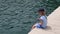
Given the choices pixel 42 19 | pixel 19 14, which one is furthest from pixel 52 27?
pixel 19 14

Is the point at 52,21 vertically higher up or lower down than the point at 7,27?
higher up

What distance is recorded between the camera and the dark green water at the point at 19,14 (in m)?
12.7

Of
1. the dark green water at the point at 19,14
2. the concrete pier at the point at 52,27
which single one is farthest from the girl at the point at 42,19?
the dark green water at the point at 19,14

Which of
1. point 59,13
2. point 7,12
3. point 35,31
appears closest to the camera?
point 35,31

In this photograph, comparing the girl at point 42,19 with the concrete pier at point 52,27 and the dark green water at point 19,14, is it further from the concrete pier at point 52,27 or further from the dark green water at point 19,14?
the dark green water at point 19,14

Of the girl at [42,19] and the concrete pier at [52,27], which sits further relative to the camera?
the concrete pier at [52,27]

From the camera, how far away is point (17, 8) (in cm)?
1667

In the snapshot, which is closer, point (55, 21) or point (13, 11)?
point (55, 21)

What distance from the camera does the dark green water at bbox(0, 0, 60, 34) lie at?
12.7 meters

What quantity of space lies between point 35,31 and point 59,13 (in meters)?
2.86

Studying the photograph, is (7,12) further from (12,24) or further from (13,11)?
(12,24)

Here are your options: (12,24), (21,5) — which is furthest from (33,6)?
(12,24)

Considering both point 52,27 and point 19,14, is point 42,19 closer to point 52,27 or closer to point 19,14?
point 52,27

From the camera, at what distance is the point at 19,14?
49.9 ft
